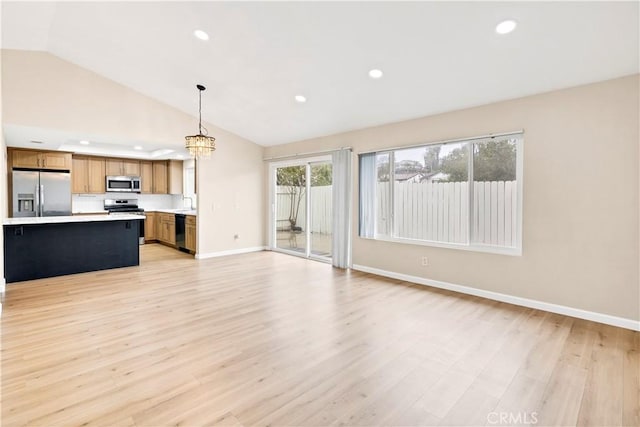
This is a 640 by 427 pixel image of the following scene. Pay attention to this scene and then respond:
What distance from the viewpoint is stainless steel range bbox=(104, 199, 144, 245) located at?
826 centimetres

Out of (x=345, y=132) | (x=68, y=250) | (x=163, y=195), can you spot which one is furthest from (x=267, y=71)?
(x=163, y=195)

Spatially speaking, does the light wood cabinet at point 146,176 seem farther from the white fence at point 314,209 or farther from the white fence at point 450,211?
the white fence at point 450,211

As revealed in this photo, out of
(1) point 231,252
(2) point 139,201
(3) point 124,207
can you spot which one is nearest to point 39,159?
(3) point 124,207

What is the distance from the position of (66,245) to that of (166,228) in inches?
118

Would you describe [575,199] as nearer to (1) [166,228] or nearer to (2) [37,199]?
(1) [166,228]

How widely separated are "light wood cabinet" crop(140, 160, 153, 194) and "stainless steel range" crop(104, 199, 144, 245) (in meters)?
0.46

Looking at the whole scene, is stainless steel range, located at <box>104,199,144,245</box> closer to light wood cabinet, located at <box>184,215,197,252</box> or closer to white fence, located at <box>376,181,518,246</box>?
light wood cabinet, located at <box>184,215,197,252</box>

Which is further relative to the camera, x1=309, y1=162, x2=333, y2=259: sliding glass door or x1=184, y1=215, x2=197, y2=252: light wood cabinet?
x1=184, y1=215, x2=197, y2=252: light wood cabinet

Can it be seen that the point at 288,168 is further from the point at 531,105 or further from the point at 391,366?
the point at 391,366

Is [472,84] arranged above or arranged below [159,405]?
above

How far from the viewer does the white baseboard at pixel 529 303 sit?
10.5ft

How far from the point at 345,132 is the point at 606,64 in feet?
11.8

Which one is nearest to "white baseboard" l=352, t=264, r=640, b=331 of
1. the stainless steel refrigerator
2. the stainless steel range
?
the stainless steel range

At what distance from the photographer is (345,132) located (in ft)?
19.0
